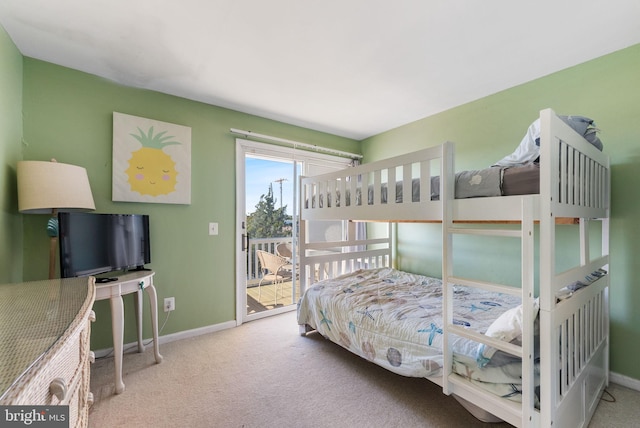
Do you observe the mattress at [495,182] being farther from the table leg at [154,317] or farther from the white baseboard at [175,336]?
the white baseboard at [175,336]

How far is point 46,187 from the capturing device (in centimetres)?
167

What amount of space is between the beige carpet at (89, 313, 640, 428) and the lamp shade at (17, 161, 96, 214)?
126 cm

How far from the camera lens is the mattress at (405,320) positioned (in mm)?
1344

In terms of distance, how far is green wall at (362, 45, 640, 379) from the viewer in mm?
1814

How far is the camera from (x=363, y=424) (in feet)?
4.88

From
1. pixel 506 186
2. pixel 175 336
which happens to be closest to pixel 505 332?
pixel 506 186

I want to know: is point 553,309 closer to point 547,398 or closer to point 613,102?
point 547,398

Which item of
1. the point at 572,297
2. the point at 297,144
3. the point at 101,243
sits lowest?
the point at 572,297

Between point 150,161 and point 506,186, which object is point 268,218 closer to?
point 150,161

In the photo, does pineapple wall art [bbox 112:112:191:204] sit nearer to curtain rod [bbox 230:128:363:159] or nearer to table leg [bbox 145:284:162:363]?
curtain rod [bbox 230:128:363:159]

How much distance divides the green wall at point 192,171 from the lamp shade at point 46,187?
398 millimetres

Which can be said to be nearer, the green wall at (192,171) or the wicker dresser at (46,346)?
the wicker dresser at (46,346)

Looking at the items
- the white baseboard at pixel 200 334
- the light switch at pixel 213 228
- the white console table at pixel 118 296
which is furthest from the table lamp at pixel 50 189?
the light switch at pixel 213 228

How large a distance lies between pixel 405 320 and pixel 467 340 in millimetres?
379
